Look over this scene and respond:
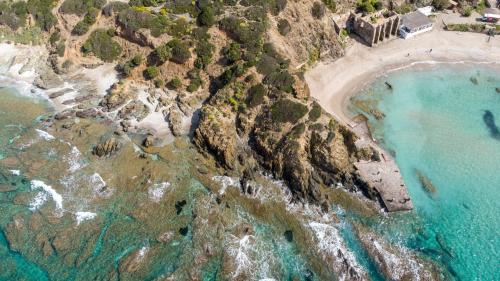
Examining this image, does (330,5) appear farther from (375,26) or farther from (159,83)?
(159,83)

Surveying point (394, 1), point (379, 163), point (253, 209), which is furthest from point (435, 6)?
point (253, 209)

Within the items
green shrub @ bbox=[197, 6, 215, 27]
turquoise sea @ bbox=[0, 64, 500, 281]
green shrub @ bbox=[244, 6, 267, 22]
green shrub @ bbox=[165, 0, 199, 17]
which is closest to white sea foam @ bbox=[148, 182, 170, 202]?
turquoise sea @ bbox=[0, 64, 500, 281]

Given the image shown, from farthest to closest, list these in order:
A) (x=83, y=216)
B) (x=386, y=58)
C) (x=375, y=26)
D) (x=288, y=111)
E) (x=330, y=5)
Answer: (x=330, y=5)
(x=386, y=58)
(x=375, y=26)
(x=288, y=111)
(x=83, y=216)

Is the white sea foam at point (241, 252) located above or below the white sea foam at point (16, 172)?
below

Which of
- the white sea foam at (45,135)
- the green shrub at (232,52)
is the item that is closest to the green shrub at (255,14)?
the green shrub at (232,52)

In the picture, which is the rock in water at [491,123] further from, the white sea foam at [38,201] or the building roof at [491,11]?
the white sea foam at [38,201]

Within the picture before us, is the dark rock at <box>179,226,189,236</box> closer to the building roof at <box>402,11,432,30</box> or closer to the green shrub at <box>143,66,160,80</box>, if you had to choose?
the green shrub at <box>143,66,160,80</box>

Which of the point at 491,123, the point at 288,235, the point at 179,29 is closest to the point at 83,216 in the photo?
the point at 288,235
